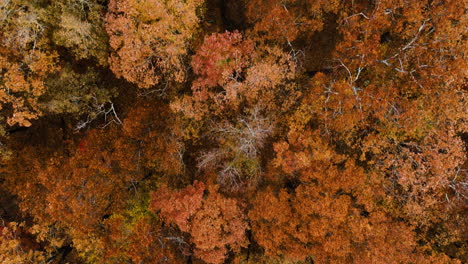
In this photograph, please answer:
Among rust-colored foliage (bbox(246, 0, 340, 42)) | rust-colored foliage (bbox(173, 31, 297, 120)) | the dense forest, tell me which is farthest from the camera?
rust-colored foliage (bbox(246, 0, 340, 42))

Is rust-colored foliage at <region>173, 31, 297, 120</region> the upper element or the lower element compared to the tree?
lower

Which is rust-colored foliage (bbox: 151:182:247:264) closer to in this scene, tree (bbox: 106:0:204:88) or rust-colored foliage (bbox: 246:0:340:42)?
tree (bbox: 106:0:204:88)

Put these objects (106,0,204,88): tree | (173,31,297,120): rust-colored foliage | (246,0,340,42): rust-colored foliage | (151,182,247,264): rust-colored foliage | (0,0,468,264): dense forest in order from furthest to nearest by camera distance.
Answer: (246,0,340,42): rust-colored foliage
(151,182,247,264): rust-colored foliage
(173,31,297,120): rust-colored foliage
(0,0,468,264): dense forest
(106,0,204,88): tree

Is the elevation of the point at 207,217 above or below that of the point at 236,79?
below

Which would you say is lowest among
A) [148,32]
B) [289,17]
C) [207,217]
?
[207,217]

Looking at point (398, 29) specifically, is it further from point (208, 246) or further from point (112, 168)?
point (112, 168)

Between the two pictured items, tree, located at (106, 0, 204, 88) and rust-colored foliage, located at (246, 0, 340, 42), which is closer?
tree, located at (106, 0, 204, 88)

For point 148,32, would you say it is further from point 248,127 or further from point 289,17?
point 289,17

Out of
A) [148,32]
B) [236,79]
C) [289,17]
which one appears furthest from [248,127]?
[148,32]

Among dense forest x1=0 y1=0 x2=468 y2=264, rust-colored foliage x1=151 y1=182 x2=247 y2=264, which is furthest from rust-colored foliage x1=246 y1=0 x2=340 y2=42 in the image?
rust-colored foliage x1=151 y1=182 x2=247 y2=264
